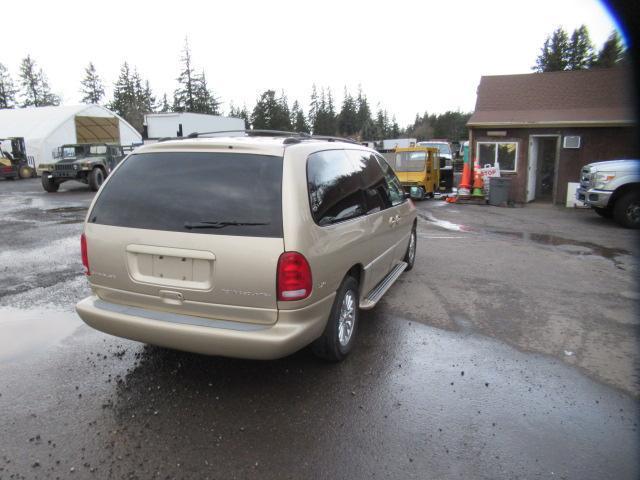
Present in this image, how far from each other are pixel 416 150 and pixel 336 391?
49.6 ft

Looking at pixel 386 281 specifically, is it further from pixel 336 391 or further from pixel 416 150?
pixel 416 150

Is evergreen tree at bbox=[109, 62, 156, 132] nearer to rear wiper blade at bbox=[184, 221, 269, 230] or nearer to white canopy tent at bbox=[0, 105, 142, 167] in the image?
white canopy tent at bbox=[0, 105, 142, 167]

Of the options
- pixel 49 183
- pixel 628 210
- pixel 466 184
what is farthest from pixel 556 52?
pixel 49 183

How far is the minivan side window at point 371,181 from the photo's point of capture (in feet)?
15.1

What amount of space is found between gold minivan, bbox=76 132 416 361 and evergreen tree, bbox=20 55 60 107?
87.5 meters

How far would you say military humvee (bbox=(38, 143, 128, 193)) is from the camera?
19672mm

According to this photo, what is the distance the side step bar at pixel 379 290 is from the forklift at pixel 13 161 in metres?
29.3

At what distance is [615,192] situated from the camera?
38.3ft

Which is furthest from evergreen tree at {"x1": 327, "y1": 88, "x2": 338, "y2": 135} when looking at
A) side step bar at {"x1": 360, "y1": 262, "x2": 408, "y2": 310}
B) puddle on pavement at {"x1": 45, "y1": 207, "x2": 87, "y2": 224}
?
side step bar at {"x1": 360, "y1": 262, "x2": 408, "y2": 310}

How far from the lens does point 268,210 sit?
321cm

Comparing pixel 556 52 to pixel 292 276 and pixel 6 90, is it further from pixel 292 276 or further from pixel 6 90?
pixel 6 90

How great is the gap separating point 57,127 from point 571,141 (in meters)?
Result: 33.4

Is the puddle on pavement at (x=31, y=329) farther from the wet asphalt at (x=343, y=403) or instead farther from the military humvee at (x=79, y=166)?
the military humvee at (x=79, y=166)

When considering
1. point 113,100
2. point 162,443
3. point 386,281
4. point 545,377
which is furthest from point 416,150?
point 113,100
